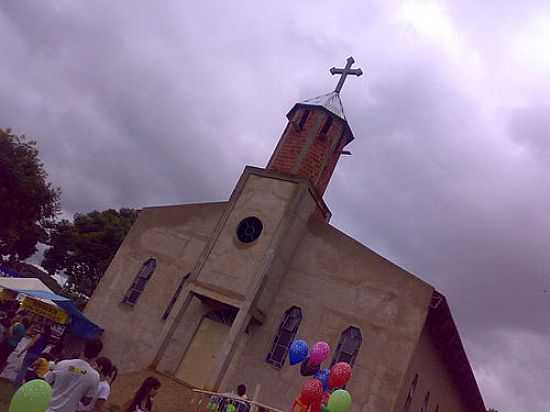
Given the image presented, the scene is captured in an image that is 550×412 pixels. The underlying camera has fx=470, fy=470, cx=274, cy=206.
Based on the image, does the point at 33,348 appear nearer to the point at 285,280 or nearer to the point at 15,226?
the point at 285,280

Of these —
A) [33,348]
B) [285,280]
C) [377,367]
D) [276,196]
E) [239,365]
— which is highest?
[276,196]

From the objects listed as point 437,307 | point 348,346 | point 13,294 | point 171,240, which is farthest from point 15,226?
point 437,307

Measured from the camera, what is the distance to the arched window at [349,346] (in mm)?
13570

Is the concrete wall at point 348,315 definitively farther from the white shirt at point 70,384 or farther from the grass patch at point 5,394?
the white shirt at point 70,384

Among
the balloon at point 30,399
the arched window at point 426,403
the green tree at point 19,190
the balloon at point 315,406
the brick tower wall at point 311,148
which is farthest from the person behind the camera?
the green tree at point 19,190

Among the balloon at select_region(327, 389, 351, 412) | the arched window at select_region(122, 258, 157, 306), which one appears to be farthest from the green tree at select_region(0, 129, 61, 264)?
Answer: the balloon at select_region(327, 389, 351, 412)

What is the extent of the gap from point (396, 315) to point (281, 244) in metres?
4.03

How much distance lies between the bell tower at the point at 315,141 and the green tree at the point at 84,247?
1099 inches

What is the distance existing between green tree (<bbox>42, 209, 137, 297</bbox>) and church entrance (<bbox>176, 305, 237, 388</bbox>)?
28.2 meters

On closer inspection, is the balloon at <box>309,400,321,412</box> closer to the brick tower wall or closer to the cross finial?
the brick tower wall

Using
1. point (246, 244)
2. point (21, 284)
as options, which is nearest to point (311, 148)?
point (246, 244)

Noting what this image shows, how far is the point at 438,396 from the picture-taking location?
18.3m

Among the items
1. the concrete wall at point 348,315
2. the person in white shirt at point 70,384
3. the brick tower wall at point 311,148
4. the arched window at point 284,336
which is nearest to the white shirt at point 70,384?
the person in white shirt at point 70,384

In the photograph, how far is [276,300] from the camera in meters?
15.0
